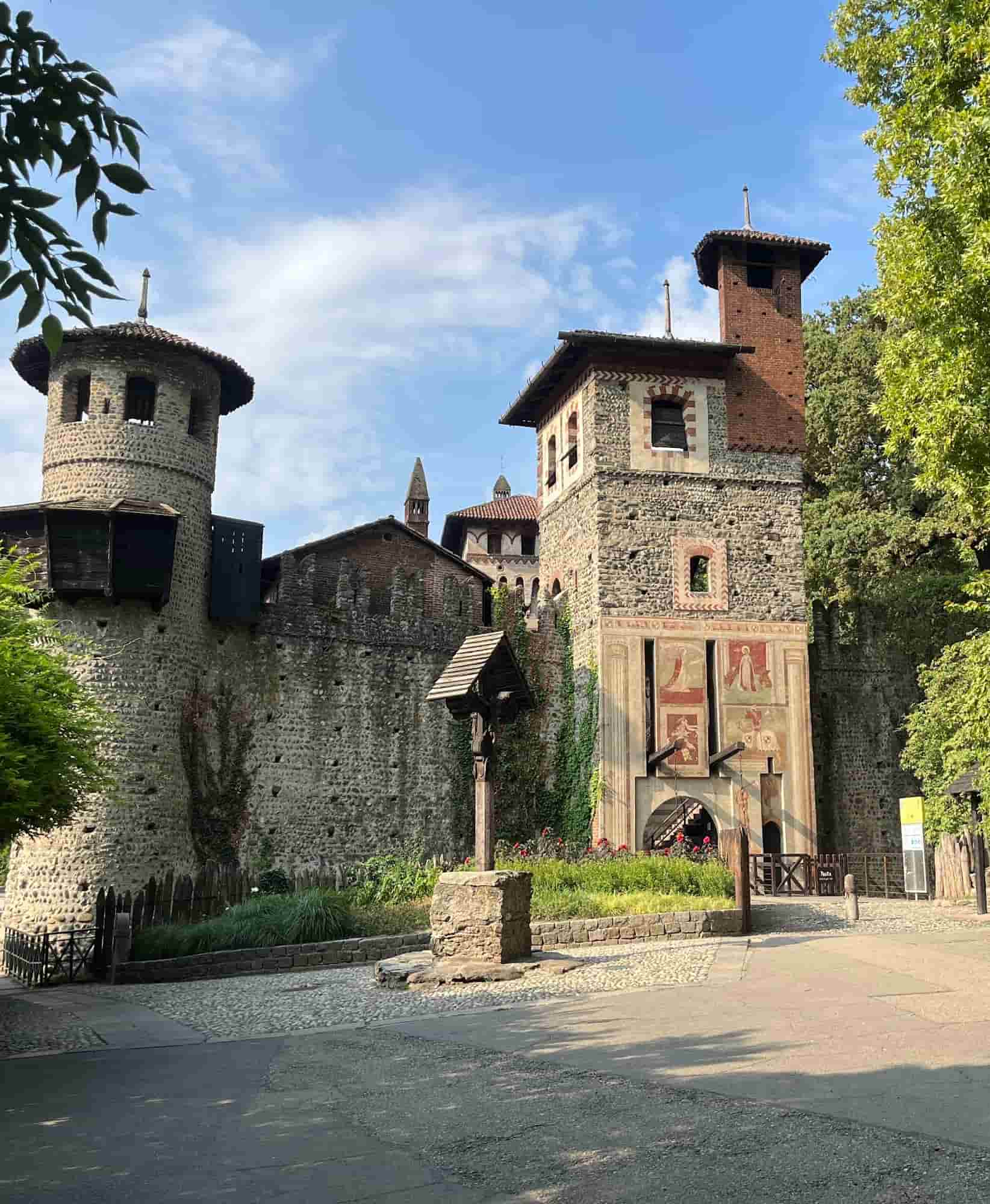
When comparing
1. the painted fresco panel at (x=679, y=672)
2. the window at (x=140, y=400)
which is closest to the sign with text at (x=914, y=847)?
the painted fresco panel at (x=679, y=672)

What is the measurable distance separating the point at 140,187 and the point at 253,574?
17603 millimetres

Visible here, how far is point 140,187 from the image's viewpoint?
3934 mm

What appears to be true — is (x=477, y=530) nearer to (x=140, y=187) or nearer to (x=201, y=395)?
(x=201, y=395)

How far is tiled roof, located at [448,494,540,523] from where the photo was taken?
45.1 metres

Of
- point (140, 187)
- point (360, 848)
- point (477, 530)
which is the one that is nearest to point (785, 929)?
point (360, 848)

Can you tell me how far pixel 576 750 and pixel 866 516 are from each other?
30.2ft

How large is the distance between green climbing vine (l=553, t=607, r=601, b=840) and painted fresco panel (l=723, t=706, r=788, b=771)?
2791 millimetres

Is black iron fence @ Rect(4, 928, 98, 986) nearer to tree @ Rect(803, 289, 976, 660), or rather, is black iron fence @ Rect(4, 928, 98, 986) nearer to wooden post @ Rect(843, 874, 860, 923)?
wooden post @ Rect(843, 874, 860, 923)

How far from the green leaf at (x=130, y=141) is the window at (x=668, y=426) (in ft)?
67.3

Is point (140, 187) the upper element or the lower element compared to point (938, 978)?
upper

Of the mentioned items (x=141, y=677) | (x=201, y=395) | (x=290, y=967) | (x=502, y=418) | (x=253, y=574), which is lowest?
(x=290, y=967)

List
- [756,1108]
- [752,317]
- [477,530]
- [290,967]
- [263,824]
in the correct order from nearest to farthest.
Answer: [756,1108]
[290,967]
[263,824]
[752,317]
[477,530]

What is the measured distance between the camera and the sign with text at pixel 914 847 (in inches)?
639

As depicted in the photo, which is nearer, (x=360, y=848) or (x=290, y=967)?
(x=290, y=967)
